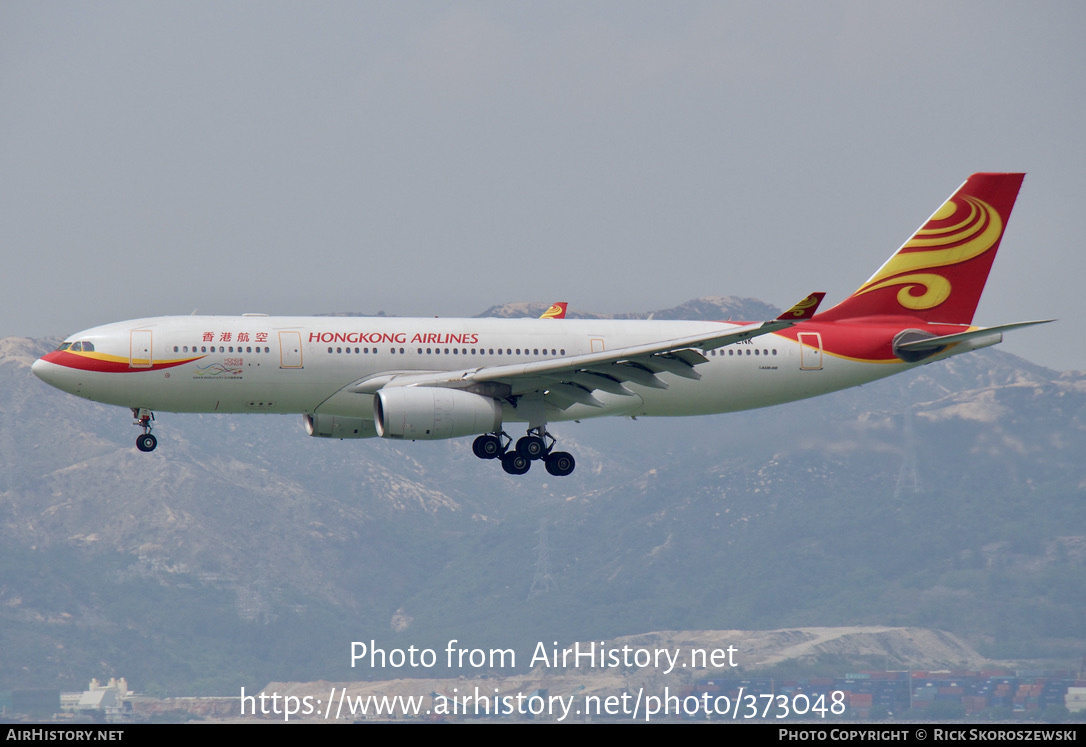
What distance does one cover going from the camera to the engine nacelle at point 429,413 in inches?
1847

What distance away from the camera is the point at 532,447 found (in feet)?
167

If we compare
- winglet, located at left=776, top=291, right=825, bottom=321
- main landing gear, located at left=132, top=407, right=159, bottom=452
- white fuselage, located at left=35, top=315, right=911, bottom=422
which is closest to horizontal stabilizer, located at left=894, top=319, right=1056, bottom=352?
white fuselage, located at left=35, top=315, right=911, bottom=422

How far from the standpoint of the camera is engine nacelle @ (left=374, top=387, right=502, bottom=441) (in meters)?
46.9

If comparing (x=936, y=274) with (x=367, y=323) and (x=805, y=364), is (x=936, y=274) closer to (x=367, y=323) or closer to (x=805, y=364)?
(x=805, y=364)

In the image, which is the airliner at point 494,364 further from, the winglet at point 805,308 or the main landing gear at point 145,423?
the winglet at point 805,308

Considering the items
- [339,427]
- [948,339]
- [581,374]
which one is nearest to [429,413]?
[581,374]

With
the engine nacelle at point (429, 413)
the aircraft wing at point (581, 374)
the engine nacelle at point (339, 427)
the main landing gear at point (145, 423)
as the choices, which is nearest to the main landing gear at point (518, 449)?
the aircraft wing at point (581, 374)

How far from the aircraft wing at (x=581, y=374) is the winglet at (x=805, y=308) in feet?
8.13

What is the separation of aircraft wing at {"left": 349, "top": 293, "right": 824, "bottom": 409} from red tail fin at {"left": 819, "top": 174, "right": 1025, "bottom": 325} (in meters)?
10.1

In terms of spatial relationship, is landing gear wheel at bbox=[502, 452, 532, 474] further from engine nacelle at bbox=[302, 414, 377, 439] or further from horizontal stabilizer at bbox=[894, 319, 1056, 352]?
horizontal stabilizer at bbox=[894, 319, 1056, 352]

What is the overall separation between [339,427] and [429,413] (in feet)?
22.6

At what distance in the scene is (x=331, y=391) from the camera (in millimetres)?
49406

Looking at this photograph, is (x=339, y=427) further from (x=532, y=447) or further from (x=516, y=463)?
(x=532, y=447)
